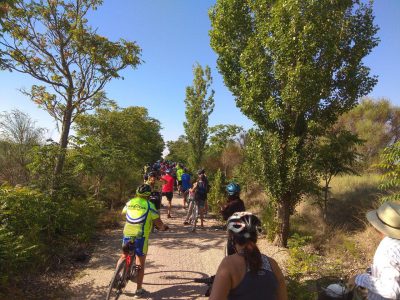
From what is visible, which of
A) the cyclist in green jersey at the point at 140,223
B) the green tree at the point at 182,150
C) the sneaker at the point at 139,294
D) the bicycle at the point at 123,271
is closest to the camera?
the bicycle at the point at 123,271

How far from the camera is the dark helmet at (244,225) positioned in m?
2.46

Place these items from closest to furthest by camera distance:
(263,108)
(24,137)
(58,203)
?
(58,203) < (263,108) < (24,137)

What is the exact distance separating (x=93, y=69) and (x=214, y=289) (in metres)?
9.54

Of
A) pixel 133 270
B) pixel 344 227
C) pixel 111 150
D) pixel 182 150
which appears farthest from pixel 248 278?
pixel 182 150

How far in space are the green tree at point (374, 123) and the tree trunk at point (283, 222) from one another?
1353 centimetres

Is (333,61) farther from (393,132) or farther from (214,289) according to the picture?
(393,132)

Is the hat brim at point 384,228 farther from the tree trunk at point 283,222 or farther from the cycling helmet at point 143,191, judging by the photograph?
the tree trunk at point 283,222

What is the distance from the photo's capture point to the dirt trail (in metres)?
5.75

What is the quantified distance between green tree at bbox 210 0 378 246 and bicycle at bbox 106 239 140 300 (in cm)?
495

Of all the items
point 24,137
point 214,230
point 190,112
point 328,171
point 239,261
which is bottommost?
point 214,230

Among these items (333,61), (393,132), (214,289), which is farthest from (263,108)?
(393,132)

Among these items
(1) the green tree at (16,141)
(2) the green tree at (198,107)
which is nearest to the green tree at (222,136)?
(2) the green tree at (198,107)

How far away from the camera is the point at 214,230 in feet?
34.9

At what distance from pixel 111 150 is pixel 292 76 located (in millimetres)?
7077
